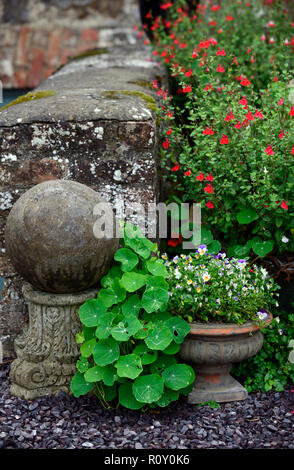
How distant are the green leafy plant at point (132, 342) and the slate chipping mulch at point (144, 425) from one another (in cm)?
9

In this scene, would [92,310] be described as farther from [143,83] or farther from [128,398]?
[143,83]

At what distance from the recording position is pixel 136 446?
2.34 meters

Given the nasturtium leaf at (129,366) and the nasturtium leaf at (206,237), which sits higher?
the nasturtium leaf at (206,237)

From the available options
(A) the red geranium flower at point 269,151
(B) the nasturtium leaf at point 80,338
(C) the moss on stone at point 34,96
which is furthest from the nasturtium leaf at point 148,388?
(C) the moss on stone at point 34,96

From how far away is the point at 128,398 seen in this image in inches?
99.8

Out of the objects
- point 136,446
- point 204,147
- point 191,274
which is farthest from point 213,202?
point 136,446

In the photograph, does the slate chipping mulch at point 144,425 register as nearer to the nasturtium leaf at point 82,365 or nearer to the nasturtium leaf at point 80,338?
the nasturtium leaf at point 82,365

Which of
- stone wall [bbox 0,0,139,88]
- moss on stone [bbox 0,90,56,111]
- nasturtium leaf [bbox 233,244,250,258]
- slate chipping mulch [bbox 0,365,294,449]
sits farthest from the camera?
stone wall [bbox 0,0,139,88]

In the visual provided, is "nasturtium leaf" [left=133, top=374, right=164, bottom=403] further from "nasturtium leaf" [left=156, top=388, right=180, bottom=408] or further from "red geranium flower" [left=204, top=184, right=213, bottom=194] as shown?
"red geranium flower" [left=204, top=184, right=213, bottom=194]

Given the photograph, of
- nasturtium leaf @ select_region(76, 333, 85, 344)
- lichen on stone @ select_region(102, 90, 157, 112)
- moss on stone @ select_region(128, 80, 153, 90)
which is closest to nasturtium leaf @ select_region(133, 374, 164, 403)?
nasturtium leaf @ select_region(76, 333, 85, 344)

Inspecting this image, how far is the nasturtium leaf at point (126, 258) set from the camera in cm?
265

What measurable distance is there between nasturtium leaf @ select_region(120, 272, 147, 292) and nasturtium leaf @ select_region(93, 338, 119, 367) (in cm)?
25

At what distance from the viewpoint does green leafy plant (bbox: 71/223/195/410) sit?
2.48 meters

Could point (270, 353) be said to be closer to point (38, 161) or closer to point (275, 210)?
point (275, 210)
